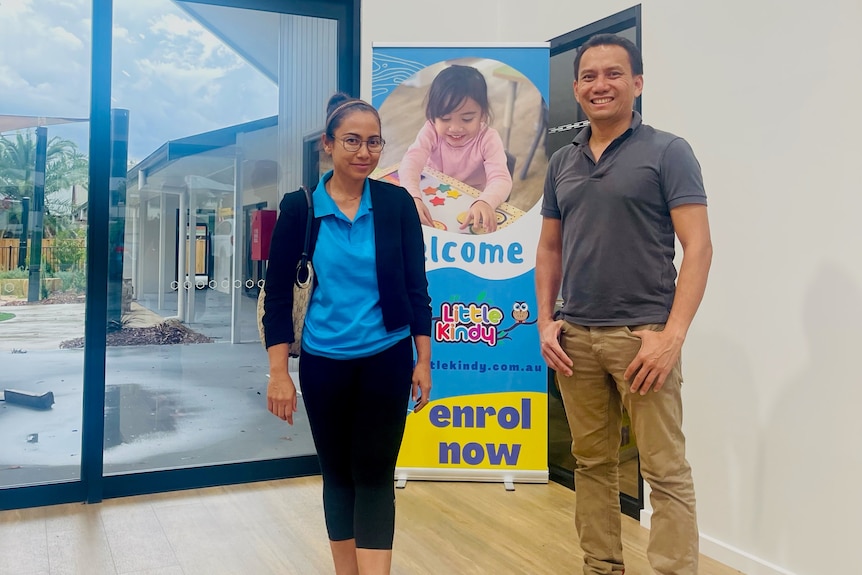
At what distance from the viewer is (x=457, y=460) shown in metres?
3.15

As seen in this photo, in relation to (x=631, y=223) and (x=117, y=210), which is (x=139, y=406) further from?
(x=631, y=223)

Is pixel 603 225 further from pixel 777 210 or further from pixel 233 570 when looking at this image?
pixel 233 570

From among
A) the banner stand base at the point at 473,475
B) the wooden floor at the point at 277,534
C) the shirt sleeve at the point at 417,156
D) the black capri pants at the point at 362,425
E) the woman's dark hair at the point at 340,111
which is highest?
the shirt sleeve at the point at 417,156

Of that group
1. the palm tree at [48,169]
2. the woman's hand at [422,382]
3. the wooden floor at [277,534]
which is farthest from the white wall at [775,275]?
the palm tree at [48,169]

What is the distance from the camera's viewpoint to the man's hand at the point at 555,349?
6.15 feet

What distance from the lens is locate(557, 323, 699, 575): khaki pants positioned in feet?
5.67

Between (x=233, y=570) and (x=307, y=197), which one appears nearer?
(x=307, y=197)

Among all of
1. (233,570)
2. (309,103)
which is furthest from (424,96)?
(233,570)

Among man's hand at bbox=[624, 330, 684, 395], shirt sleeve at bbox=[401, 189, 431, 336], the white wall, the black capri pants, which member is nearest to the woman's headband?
shirt sleeve at bbox=[401, 189, 431, 336]

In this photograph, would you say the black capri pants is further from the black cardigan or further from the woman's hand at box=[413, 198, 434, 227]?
the woman's hand at box=[413, 198, 434, 227]

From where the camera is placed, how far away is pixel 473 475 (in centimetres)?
313

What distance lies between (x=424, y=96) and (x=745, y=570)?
2283mm

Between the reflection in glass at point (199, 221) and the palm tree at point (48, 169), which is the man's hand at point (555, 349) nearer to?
the reflection in glass at point (199, 221)

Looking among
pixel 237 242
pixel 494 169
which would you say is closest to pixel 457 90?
pixel 494 169
